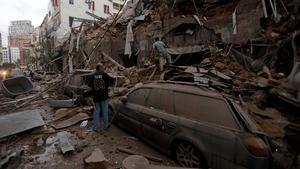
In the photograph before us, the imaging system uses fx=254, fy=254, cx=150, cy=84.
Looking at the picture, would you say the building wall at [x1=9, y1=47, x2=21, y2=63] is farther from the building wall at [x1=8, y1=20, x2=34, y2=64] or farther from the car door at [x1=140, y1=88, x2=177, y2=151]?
the car door at [x1=140, y1=88, x2=177, y2=151]

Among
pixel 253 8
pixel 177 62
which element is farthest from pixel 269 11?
pixel 177 62

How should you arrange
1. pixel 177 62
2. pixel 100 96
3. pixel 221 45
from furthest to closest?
pixel 177 62
pixel 221 45
pixel 100 96

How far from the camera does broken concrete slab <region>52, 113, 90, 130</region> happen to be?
297 inches

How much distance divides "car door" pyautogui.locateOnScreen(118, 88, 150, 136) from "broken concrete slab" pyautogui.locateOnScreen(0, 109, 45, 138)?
246 cm

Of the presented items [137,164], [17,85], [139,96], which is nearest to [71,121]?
[139,96]

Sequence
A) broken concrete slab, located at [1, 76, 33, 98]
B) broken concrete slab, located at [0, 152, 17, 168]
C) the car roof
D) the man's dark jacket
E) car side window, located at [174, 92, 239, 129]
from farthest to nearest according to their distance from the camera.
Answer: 1. broken concrete slab, located at [1, 76, 33, 98]
2. the man's dark jacket
3. broken concrete slab, located at [0, 152, 17, 168]
4. the car roof
5. car side window, located at [174, 92, 239, 129]

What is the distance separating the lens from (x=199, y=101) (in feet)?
15.1

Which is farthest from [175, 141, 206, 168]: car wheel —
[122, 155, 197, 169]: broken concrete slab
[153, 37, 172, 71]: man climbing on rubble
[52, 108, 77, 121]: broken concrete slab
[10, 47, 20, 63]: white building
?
[10, 47, 20, 63]: white building

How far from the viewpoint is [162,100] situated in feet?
17.7

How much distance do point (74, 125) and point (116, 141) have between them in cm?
203

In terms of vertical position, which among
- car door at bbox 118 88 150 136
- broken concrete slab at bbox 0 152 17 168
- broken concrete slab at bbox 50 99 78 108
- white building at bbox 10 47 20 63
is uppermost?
white building at bbox 10 47 20 63

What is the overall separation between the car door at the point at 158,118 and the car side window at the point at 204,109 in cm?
26

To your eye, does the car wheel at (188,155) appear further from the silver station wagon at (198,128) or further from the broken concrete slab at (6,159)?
the broken concrete slab at (6,159)

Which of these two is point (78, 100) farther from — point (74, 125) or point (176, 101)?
point (176, 101)
